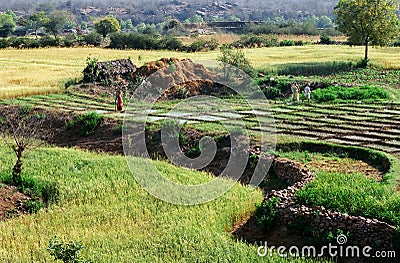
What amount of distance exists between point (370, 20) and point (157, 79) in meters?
12.9

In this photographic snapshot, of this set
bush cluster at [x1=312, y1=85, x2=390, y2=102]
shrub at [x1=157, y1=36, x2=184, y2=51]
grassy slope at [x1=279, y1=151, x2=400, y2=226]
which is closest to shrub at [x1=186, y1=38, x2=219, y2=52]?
shrub at [x1=157, y1=36, x2=184, y2=51]

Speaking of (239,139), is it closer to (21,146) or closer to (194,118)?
(194,118)

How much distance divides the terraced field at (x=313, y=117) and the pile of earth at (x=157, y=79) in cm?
170

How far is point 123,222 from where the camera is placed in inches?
422

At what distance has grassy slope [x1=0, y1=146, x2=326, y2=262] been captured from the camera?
912 cm

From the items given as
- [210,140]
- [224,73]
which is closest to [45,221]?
[210,140]

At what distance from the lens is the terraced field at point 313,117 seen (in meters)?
15.9

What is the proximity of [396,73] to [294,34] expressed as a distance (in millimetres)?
44052

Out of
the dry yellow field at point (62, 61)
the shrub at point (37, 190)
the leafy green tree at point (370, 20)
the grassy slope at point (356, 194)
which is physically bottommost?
the shrub at point (37, 190)

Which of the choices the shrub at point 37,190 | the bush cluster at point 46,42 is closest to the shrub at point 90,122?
the shrub at point 37,190

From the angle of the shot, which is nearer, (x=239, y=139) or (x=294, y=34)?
(x=239, y=139)

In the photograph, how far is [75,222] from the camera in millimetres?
10766

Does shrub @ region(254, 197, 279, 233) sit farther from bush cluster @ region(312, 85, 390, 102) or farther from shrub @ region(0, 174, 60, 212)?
bush cluster @ region(312, 85, 390, 102)

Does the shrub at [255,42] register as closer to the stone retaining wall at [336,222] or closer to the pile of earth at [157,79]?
the pile of earth at [157,79]
